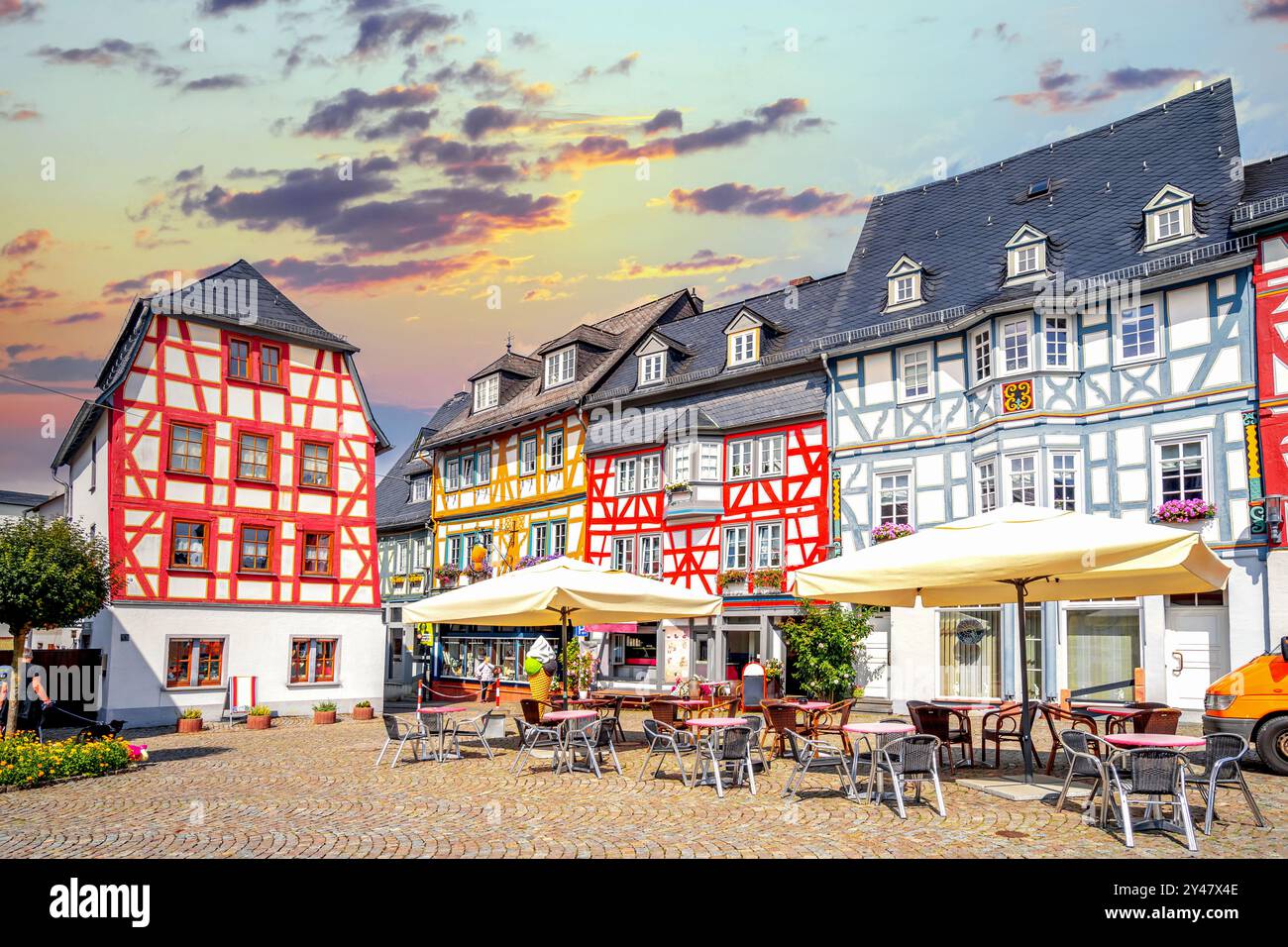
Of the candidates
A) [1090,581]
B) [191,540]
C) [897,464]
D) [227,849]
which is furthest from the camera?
[897,464]

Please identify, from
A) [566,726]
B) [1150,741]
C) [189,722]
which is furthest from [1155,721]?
Result: [189,722]

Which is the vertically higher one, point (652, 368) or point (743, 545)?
point (652, 368)

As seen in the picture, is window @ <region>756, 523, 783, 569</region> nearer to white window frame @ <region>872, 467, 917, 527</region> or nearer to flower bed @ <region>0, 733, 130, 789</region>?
white window frame @ <region>872, 467, 917, 527</region>

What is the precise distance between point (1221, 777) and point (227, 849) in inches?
353

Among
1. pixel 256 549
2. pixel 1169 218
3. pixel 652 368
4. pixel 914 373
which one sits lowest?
pixel 256 549

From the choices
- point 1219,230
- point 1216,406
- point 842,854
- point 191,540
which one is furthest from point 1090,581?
point 191,540

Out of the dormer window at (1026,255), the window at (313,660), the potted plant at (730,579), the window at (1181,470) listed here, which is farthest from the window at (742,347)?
the window at (313,660)

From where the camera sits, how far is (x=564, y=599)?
45.6 ft

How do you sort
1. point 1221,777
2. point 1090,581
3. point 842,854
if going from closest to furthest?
point 842,854 < point 1221,777 < point 1090,581

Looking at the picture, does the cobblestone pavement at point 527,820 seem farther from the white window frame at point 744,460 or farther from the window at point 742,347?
the window at point 742,347

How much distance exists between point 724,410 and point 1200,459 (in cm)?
1307

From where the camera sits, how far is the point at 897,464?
85.8ft

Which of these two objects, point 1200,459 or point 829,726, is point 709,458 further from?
point 829,726

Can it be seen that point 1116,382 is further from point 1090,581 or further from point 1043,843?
point 1043,843
